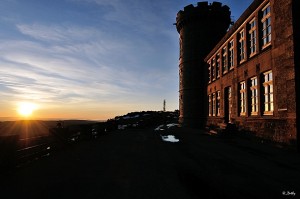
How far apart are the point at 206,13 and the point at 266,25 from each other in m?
20.5

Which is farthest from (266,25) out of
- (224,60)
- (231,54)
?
(224,60)

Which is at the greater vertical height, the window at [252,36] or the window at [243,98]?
the window at [252,36]

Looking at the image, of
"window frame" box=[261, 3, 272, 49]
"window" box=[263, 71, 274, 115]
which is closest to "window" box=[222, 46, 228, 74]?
"window frame" box=[261, 3, 272, 49]

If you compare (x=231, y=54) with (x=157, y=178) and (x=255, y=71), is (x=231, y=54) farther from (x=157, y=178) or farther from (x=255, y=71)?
(x=157, y=178)

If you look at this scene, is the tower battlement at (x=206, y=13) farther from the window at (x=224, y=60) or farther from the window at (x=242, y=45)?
the window at (x=242, y=45)

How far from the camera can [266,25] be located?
16.5 metres

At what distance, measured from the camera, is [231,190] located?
20.0ft

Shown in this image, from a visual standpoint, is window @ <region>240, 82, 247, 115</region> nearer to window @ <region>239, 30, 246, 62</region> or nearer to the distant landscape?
window @ <region>239, 30, 246, 62</region>

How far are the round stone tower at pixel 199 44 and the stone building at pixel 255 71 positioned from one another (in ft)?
0.45

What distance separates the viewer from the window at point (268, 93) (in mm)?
15664

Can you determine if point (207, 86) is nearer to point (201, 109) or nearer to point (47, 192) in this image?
point (201, 109)

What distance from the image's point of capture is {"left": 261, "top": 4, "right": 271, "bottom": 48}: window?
16047 millimetres

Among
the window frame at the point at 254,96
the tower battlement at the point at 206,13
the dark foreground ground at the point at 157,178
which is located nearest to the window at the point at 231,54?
the window frame at the point at 254,96

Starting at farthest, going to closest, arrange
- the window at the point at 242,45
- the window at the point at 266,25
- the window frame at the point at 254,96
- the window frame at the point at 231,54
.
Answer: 1. the window frame at the point at 231,54
2. the window at the point at 242,45
3. the window frame at the point at 254,96
4. the window at the point at 266,25
